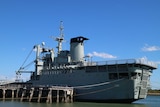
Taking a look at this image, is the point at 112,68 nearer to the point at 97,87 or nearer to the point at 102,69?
the point at 102,69

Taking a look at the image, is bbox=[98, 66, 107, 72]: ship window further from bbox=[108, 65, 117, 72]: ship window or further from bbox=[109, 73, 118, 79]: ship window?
bbox=[109, 73, 118, 79]: ship window

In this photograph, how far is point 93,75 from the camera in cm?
4534

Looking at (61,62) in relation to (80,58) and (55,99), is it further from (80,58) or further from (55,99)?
(55,99)

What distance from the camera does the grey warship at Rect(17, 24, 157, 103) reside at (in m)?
41.8

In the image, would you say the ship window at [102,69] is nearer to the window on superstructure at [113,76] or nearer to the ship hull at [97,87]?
the ship hull at [97,87]

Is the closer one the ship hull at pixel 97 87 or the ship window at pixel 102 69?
the ship hull at pixel 97 87

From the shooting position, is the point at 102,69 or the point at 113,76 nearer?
the point at 113,76

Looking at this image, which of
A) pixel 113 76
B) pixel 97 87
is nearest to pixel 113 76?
pixel 113 76

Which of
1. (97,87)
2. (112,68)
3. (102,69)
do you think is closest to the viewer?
(112,68)

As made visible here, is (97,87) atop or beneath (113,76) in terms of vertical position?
beneath

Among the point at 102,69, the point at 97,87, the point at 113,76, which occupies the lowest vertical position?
the point at 97,87

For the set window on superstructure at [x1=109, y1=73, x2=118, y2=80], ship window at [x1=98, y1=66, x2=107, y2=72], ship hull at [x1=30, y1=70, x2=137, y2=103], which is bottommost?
ship hull at [x1=30, y1=70, x2=137, y2=103]

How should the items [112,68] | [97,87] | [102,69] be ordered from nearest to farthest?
[112,68]
[97,87]
[102,69]

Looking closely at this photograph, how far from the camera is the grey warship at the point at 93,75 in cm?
4184
